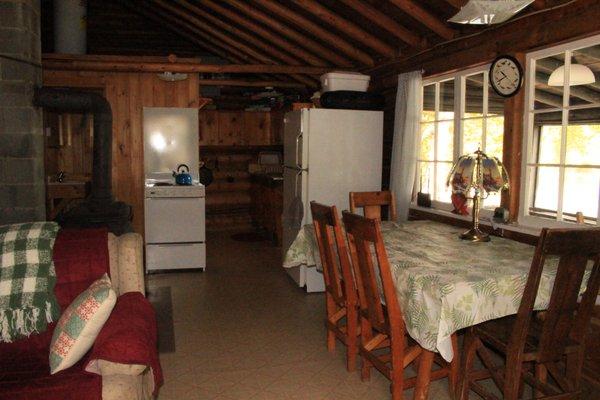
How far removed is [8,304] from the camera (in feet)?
7.86

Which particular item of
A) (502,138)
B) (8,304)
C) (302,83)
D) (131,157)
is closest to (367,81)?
(502,138)

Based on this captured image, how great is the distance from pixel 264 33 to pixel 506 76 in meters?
3.25

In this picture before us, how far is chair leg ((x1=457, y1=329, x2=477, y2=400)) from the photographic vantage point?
8.69ft

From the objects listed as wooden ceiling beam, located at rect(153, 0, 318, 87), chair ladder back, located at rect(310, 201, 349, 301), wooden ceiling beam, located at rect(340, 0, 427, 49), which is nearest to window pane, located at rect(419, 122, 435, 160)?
wooden ceiling beam, located at rect(340, 0, 427, 49)

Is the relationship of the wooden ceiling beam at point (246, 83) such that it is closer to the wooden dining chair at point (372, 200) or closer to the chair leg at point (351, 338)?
the wooden dining chair at point (372, 200)

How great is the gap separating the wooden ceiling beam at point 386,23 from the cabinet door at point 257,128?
3.70 m

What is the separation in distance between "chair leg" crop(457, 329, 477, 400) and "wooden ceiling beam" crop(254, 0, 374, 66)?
3592 mm

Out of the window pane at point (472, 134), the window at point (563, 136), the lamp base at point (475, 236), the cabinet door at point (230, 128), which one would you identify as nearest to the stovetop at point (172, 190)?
the cabinet door at point (230, 128)

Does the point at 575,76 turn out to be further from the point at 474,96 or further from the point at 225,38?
the point at 225,38

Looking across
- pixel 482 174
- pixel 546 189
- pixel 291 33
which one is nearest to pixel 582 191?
pixel 546 189

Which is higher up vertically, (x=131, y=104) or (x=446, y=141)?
(x=131, y=104)

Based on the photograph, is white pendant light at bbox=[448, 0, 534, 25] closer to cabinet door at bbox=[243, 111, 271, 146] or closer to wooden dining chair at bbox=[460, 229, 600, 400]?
wooden dining chair at bbox=[460, 229, 600, 400]

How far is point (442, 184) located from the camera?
14.7ft

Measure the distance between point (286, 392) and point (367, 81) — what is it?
327 cm
